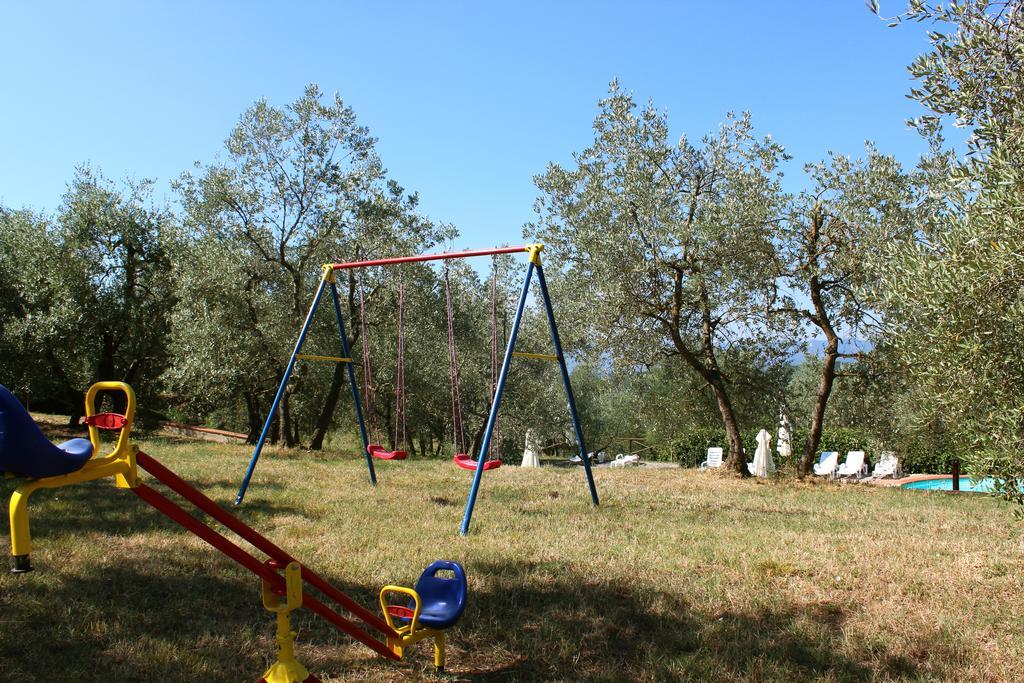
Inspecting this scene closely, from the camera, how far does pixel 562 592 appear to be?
5652 mm

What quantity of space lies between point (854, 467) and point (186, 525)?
25823mm

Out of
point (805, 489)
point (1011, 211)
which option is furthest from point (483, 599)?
point (805, 489)

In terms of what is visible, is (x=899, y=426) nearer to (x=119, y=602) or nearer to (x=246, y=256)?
(x=119, y=602)

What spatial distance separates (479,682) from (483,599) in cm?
124

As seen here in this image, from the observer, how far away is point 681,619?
16.8 ft

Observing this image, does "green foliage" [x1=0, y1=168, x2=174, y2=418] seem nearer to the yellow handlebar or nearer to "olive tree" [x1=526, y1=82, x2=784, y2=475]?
"olive tree" [x1=526, y1=82, x2=784, y2=475]

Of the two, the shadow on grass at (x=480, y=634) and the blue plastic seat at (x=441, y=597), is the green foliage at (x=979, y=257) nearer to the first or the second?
the shadow on grass at (x=480, y=634)

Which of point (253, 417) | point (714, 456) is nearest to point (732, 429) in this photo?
point (714, 456)

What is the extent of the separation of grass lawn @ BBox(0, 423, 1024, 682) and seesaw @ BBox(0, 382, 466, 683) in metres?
0.37

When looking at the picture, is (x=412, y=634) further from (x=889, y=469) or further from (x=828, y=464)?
(x=828, y=464)

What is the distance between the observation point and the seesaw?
9.57ft

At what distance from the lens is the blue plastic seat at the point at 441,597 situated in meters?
4.24

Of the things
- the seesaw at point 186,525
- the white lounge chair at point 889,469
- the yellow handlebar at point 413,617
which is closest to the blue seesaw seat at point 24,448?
the seesaw at point 186,525

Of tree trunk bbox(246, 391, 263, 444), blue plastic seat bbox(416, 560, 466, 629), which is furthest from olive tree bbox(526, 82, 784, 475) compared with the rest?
tree trunk bbox(246, 391, 263, 444)
